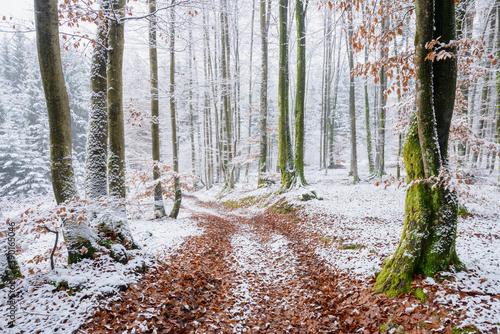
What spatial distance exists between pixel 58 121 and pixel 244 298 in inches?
180

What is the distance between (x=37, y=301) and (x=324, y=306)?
434 cm

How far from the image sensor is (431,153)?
3283mm

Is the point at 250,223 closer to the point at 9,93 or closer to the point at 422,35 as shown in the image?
the point at 422,35

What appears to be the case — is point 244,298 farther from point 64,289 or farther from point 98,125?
point 98,125

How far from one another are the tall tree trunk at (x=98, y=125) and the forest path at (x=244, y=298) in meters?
2.30

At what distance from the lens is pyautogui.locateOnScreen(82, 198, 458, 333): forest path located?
3285mm

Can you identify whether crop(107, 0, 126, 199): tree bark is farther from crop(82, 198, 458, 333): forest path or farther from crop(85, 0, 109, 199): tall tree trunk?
crop(82, 198, 458, 333): forest path

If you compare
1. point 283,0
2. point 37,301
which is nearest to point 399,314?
point 37,301

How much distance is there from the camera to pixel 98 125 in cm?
512

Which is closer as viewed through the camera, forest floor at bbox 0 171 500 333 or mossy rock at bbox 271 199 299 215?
forest floor at bbox 0 171 500 333

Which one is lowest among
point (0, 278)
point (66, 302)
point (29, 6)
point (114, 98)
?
point (66, 302)

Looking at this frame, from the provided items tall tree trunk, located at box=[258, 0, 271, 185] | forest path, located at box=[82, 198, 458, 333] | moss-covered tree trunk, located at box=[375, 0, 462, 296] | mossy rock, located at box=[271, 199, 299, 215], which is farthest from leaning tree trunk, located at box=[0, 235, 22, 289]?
tall tree trunk, located at box=[258, 0, 271, 185]

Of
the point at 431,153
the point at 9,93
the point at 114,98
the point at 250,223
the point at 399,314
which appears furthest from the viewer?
the point at 9,93

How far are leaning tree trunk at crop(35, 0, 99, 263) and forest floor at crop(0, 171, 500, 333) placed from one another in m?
0.44
